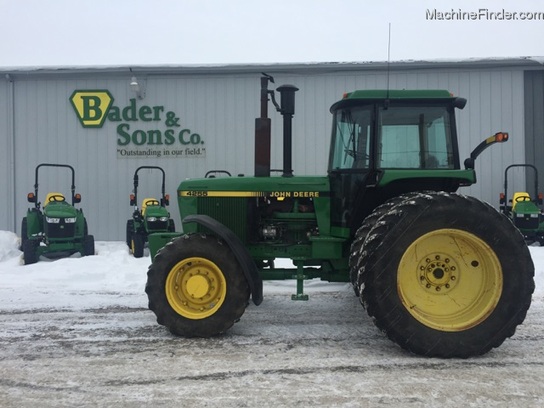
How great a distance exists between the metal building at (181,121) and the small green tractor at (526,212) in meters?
0.70

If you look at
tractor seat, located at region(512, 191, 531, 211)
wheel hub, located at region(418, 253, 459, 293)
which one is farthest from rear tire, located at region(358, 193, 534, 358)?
tractor seat, located at region(512, 191, 531, 211)

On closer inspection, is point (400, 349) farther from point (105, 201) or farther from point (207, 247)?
point (105, 201)

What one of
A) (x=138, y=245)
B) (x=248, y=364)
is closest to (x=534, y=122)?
(x=138, y=245)

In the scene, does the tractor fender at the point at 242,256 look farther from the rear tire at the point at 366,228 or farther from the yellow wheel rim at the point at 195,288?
the rear tire at the point at 366,228

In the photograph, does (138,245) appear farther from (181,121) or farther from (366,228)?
(366,228)

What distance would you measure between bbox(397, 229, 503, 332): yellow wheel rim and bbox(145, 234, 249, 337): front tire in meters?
1.50

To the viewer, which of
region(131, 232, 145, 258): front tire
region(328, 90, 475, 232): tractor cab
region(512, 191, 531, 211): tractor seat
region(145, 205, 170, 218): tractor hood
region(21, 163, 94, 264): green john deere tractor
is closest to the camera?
region(328, 90, 475, 232): tractor cab

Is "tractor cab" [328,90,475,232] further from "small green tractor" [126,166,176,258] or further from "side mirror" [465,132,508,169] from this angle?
"small green tractor" [126,166,176,258]

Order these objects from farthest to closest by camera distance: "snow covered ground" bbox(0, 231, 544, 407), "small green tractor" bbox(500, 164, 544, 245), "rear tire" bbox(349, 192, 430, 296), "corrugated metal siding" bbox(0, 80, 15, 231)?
"corrugated metal siding" bbox(0, 80, 15, 231) < "small green tractor" bbox(500, 164, 544, 245) < "rear tire" bbox(349, 192, 430, 296) < "snow covered ground" bbox(0, 231, 544, 407)

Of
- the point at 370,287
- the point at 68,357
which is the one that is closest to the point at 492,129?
the point at 370,287

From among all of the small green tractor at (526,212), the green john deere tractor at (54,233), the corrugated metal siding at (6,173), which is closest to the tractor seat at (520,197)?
the small green tractor at (526,212)

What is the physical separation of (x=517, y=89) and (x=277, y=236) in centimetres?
859

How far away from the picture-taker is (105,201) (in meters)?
11.3

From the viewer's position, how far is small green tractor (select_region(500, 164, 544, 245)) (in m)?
10.0
